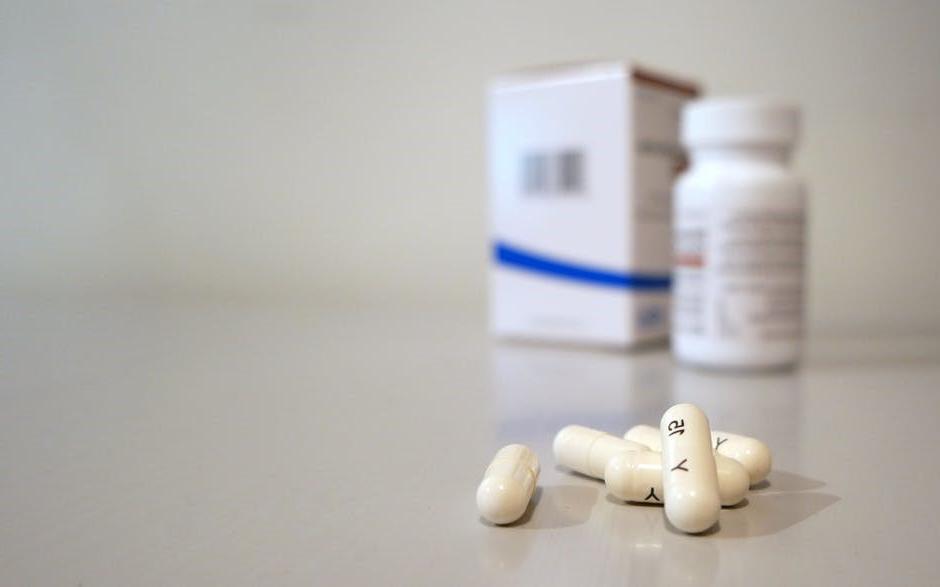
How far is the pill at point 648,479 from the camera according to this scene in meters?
0.42

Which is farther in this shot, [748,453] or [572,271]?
[572,271]

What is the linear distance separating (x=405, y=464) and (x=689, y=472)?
0.18 metres

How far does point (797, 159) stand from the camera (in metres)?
1.19

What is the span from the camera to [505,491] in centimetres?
39

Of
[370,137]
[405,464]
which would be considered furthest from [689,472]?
[370,137]

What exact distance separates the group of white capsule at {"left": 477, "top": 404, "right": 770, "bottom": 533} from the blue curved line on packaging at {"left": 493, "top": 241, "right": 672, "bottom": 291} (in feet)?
1.49

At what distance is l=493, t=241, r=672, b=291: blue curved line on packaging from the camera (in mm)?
940

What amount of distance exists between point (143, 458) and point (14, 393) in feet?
0.85

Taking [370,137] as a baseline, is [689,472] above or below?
below

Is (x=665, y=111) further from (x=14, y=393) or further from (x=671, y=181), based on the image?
(x=14, y=393)

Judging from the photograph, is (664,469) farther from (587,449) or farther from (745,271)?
(745,271)

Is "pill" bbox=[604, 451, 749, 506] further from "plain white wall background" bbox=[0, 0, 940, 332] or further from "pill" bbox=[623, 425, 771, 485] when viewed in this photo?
"plain white wall background" bbox=[0, 0, 940, 332]

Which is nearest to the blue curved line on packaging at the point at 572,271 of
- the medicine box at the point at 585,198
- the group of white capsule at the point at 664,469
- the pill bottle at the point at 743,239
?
the medicine box at the point at 585,198

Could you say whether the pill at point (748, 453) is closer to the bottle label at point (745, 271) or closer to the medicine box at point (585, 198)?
the bottle label at point (745, 271)
